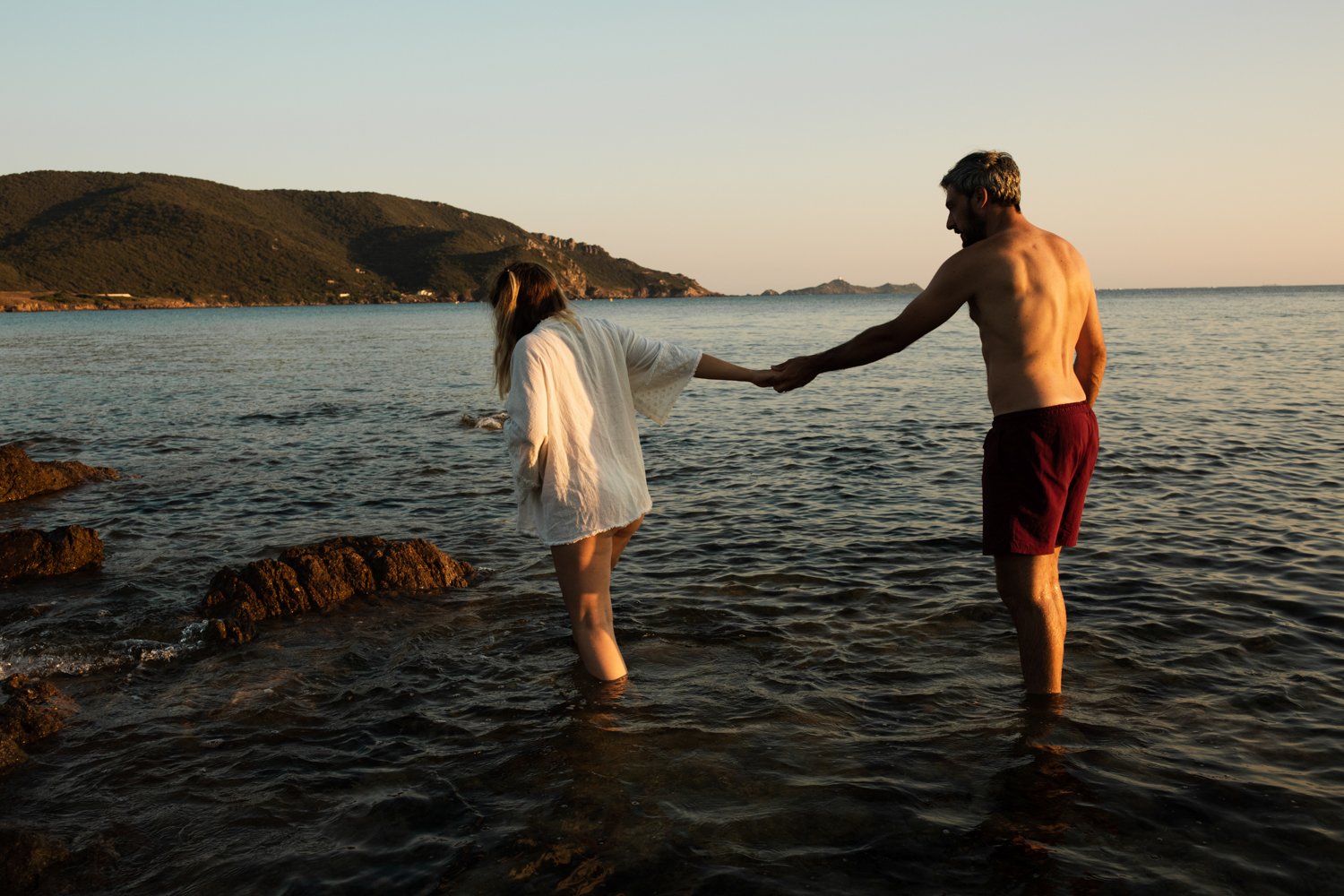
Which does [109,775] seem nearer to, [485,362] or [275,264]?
[485,362]

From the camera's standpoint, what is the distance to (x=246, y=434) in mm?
18234

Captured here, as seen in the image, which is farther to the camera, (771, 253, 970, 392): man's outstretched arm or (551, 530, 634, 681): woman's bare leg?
(551, 530, 634, 681): woman's bare leg

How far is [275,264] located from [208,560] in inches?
6317

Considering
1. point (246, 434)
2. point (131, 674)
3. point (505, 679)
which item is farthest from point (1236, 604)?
point (246, 434)

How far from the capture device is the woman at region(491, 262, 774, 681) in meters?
4.58

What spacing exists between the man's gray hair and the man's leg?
197cm

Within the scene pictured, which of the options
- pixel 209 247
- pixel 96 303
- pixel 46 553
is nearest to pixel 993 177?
pixel 46 553

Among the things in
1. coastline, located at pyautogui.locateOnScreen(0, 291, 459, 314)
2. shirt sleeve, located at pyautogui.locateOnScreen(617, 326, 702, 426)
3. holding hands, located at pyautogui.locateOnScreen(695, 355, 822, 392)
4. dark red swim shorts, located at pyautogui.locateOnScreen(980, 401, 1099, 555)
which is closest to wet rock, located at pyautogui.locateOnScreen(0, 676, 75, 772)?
shirt sleeve, located at pyautogui.locateOnScreen(617, 326, 702, 426)

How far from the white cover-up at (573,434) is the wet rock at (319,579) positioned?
3483mm

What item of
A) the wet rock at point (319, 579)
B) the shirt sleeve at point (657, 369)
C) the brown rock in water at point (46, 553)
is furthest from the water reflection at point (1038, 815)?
the brown rock in water at point (46, 553)

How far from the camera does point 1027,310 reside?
453 cm

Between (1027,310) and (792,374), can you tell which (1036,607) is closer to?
(1027,310)

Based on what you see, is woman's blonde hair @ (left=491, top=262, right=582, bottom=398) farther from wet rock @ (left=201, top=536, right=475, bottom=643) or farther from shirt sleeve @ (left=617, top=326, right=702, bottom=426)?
wet rock @ (left=201, top=536, right=475, bottom=643)

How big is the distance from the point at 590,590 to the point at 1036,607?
A: 8.20 feet
